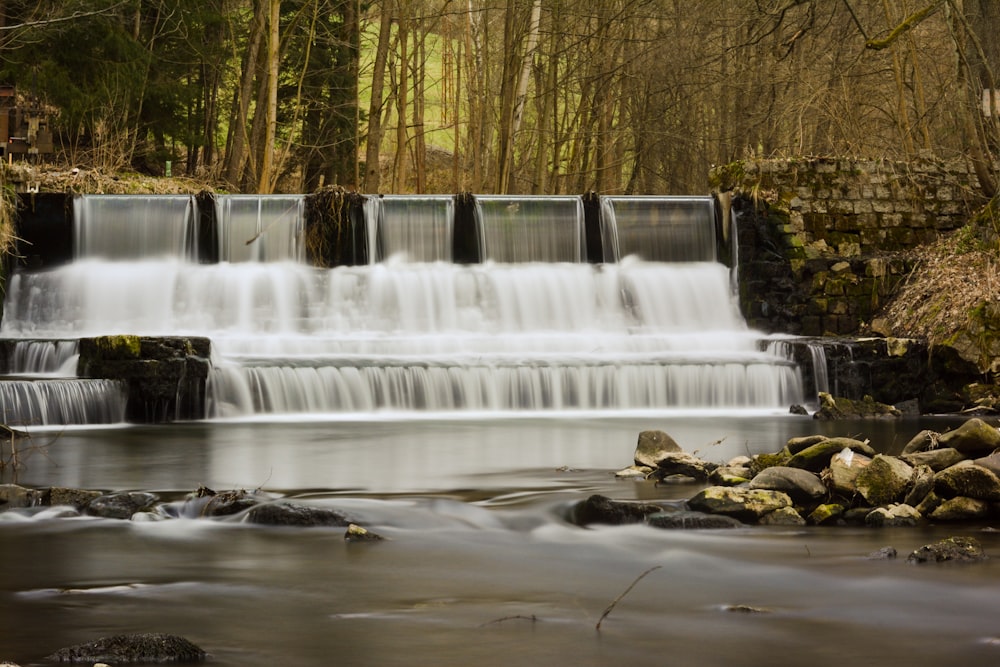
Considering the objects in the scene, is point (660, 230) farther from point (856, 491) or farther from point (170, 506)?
point (170, 506)

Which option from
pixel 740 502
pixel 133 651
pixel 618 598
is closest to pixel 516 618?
pixel 618 598

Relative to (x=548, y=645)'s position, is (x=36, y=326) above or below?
above

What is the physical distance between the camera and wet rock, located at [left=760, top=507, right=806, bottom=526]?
7.73 metres

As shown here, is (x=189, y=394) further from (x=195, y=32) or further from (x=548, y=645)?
(x=195, y=32)

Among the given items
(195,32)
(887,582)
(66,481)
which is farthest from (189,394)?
(195,32)

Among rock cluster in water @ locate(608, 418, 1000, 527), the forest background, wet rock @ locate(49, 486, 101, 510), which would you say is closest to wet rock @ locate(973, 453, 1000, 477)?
rock cluster in water @ locate(608, 418, 1000, 527)

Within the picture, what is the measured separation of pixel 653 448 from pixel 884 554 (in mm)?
3249

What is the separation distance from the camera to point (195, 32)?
2669 cm

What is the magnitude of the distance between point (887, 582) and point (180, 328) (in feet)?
42.8

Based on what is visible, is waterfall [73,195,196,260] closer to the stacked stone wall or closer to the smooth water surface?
the stacked stone wall

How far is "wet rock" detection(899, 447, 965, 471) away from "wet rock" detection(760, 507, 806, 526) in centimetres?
113

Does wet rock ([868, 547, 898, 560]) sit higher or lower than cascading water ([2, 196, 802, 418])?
lower

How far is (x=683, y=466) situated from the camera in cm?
934

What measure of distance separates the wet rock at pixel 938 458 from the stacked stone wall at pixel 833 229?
9.78 m
